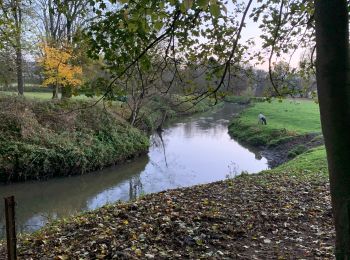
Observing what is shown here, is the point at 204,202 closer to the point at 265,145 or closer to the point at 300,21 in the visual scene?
the point at 300,21

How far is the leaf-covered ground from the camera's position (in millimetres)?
5188

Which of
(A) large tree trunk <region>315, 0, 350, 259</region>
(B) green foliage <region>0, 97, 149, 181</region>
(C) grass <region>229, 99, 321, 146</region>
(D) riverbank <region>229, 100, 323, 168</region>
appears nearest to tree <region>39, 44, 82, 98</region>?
(B) green foliage <region>0, 97, 149, 181</region>

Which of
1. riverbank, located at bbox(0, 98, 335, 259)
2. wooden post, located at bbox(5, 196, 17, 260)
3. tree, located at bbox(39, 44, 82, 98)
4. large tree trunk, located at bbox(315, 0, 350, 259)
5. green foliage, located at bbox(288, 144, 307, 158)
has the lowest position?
green foliage, located at bbox(288, 144, 307, 158)

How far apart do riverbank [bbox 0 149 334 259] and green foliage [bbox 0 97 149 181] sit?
819cm

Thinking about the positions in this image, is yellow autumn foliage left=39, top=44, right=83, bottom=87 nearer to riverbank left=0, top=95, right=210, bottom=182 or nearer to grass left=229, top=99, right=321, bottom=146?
riverbank left=0, top=95, right=210, bottom=182

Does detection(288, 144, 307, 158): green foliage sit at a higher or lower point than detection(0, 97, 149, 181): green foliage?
lower

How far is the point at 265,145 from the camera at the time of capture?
2755cm

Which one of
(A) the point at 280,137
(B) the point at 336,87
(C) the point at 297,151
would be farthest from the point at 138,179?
(B) the point at 336,87

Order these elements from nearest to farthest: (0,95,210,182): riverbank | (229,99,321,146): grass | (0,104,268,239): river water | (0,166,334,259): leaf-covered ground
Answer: (0,166,334,259): leaf-covered ground < (0,104,268,239): river water < (0,95,210,182): riverbank < (229,99,321,146): grass

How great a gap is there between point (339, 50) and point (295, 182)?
331 inches

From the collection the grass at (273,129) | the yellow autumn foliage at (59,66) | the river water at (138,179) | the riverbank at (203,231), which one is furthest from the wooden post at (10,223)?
the grass at (273,129)

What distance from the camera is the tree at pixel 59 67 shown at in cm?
2394

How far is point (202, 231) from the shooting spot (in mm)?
5957

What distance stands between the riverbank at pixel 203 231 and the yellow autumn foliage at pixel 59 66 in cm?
1780
